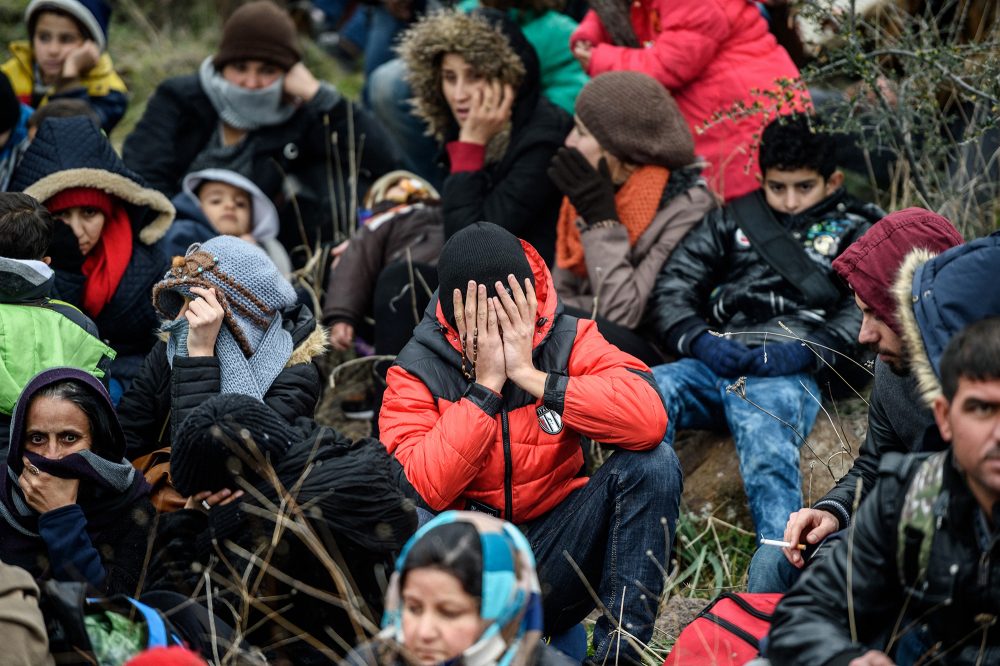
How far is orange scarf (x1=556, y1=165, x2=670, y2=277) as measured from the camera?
5.01 metres

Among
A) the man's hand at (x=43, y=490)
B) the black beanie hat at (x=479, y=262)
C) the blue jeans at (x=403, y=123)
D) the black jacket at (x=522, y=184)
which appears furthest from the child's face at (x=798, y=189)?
the man's hand at (x=43, y=490)

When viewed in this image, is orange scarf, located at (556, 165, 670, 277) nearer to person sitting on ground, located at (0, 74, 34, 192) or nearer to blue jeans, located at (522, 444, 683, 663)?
blue jeans, located at (522, 444, 683, 663)

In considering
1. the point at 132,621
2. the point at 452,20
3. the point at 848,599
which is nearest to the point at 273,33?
the point at 452,20

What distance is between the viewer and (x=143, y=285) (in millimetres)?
4930

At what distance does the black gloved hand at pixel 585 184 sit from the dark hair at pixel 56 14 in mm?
3163

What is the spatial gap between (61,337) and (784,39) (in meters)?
4.07

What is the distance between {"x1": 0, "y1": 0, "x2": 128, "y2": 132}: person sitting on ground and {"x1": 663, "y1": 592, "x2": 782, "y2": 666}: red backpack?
4810 millimetres

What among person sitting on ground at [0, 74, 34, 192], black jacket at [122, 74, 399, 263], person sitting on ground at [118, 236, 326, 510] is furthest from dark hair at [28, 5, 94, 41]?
person sitting on ground at [118, 236, 326, 510]

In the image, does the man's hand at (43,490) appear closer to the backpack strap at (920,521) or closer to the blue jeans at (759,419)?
the blue jeans at (759,419)

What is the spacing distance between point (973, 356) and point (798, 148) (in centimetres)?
247

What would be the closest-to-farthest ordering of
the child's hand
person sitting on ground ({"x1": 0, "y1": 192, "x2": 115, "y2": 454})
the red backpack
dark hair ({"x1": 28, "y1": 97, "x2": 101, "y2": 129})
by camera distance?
the red backpack
person sitting on ground ({"x1": 0, "y1": 192, "x2": 115, "y2": 454})
dark hair ({"x1": 28, "y1": 97, "x2": 101, "y2": 129})
the child's hand

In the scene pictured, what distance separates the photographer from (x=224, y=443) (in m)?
3.07

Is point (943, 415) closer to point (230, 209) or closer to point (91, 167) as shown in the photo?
point (91, 167)

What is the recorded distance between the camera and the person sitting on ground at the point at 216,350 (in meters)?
3.88
